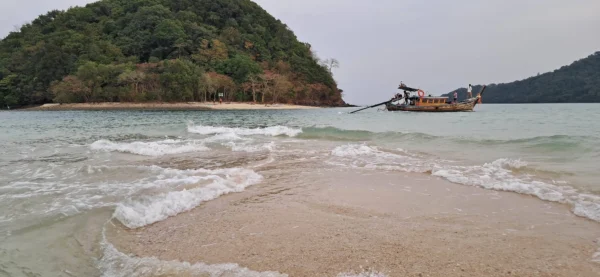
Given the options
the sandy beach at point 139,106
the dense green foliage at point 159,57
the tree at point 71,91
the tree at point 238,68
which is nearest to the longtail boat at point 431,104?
the sandy beach at point 139,106

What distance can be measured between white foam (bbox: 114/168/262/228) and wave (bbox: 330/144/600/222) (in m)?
3.06

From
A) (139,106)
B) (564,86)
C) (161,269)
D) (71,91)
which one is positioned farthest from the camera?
(564,86)

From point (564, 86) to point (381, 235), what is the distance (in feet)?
364

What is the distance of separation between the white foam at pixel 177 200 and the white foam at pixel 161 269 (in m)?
1.03

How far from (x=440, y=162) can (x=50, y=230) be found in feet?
25.7

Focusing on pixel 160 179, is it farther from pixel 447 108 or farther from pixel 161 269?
pixel 447 108

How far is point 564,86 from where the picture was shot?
286ft

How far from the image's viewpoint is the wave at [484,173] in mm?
4727

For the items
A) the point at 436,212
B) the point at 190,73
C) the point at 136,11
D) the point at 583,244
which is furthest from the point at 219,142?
the point at 136,11

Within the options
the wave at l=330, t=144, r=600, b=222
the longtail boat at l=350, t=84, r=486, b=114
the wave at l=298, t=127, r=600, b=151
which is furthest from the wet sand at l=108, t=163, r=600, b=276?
the longtail boat at l=350, t=84, r=486, b=114

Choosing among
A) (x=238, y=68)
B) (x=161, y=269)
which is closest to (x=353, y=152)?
(x=161, y=269)

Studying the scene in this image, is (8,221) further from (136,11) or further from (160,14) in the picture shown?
(136,11)

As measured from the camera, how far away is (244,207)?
15.3ft

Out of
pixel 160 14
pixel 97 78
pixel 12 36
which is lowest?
pixel 97 78
